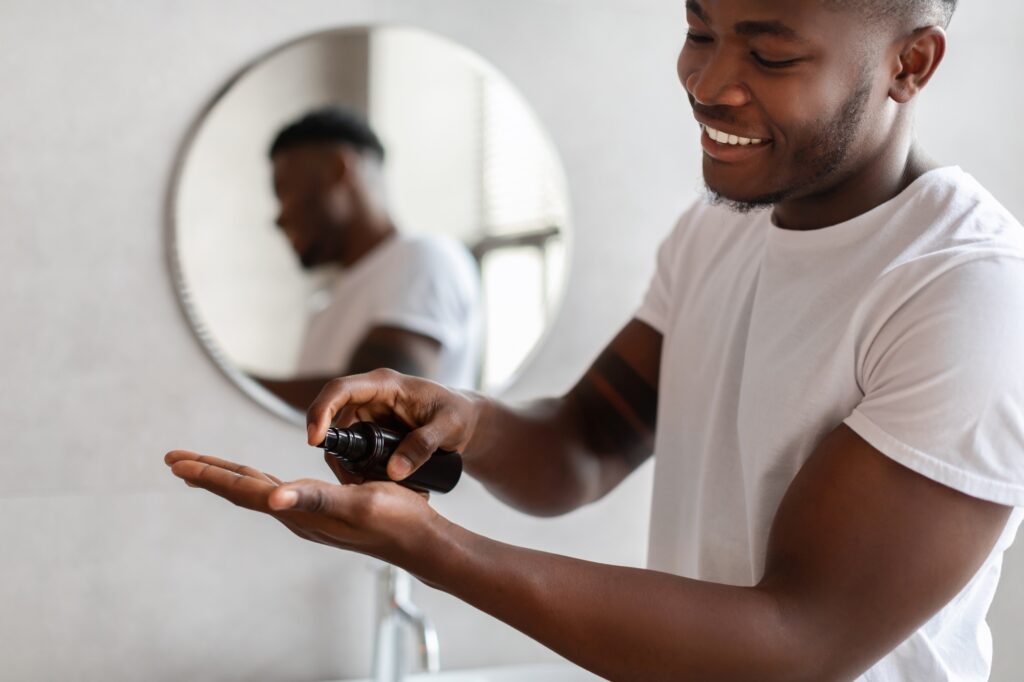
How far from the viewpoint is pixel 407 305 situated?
5.23ft

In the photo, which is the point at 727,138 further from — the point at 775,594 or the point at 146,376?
the point at 146,376

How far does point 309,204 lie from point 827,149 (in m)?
0.86

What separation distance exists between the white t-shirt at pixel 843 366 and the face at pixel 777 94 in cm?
8

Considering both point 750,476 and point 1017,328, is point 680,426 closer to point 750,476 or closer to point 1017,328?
point 750,476

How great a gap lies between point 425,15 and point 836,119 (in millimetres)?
869

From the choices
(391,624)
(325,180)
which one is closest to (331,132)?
(325,180)

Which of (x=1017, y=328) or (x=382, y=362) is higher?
(x=1017, y=328)

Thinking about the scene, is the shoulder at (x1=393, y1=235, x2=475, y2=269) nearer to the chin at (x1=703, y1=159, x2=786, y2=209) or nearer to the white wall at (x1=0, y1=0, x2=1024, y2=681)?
the white wall at (x1=0, y1=0, x2=1024, y2=681)

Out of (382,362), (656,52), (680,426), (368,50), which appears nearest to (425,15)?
(368,50)

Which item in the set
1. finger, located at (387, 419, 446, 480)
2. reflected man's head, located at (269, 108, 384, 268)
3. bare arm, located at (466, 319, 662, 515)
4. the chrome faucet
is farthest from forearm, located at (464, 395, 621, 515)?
reflected man's head, located at (269, 108, 384, 268)

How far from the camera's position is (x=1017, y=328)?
796mm

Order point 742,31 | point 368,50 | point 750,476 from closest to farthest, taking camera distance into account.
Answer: point 742,31 < point 750,476 < point 368,50

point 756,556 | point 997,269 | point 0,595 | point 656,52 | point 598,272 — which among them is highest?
point 656,52

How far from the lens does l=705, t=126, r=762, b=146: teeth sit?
0.92m
